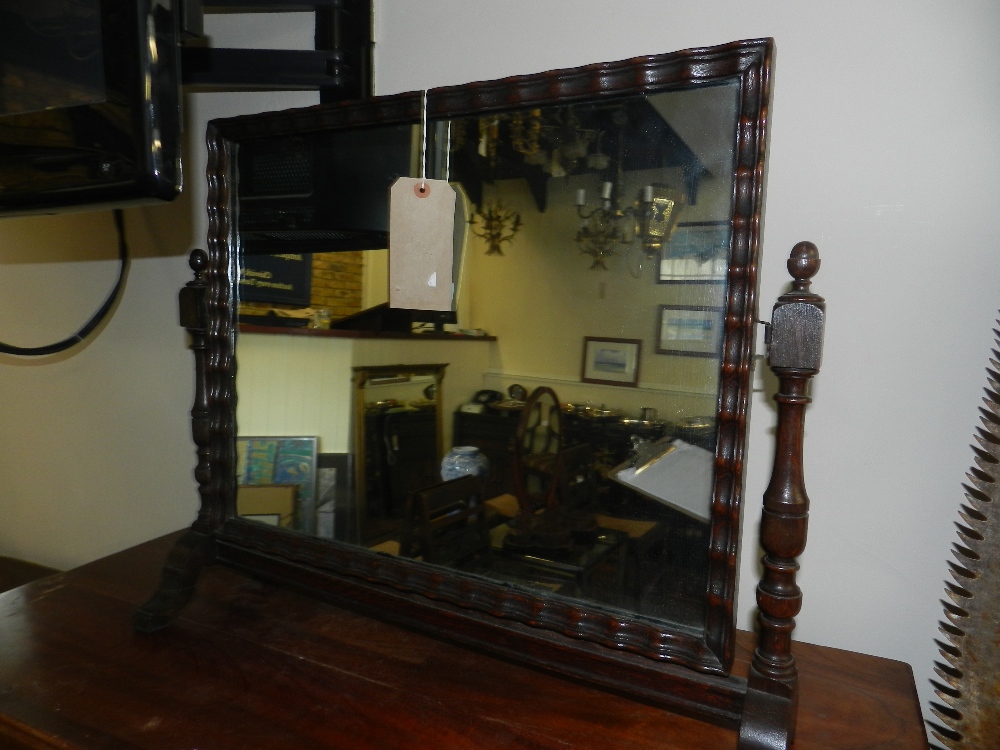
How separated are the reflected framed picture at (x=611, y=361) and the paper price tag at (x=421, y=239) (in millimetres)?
196

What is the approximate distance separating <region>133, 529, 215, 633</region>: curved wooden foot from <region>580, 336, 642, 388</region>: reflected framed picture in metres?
0.63

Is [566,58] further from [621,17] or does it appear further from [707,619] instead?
[707,619]

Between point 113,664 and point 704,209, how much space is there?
2.95 feet

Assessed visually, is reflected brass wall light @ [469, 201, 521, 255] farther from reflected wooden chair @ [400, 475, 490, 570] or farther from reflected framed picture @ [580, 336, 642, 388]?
reflected wooden chair @ [400, 475, 490, 570]

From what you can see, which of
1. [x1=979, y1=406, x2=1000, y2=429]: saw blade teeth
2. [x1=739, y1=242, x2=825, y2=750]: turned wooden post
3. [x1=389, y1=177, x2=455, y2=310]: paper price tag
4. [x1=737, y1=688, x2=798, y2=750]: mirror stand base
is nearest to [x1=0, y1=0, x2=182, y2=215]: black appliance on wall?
[x1=389, y1=177, x2=455, y2=310]: paper price tag

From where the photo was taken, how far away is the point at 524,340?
0.75m

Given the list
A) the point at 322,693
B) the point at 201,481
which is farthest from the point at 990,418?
the point at 201,481

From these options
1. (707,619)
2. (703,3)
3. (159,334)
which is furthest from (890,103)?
(159,334)

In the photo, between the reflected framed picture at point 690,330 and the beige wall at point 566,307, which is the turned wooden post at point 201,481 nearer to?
the beige wall at point 566,307

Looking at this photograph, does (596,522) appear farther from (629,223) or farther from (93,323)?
(93,323)

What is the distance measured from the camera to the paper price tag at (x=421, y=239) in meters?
0.75

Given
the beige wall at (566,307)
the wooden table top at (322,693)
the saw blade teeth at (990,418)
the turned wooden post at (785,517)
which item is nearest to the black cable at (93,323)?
the wooden table top at (322,693)

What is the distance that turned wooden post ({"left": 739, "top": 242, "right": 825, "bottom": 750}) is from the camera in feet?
1.89

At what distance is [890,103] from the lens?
0.74m
